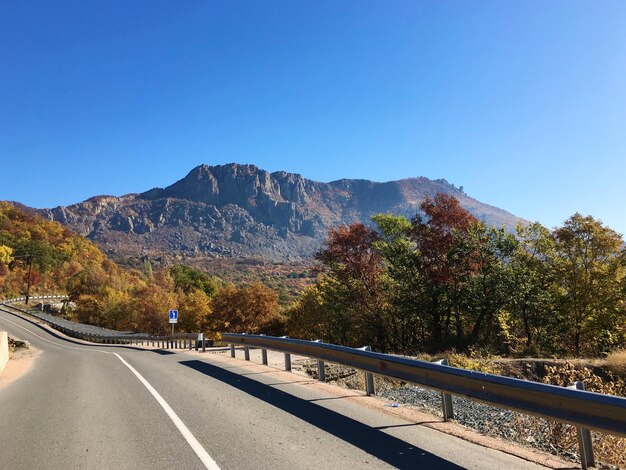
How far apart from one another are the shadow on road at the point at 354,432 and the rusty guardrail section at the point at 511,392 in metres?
1.12

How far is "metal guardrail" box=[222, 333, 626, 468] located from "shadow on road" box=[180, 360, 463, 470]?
1121mm

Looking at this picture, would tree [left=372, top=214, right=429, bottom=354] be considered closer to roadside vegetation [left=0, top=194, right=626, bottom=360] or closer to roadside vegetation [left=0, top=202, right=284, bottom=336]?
roadside vegetation [left=0, top=194, right=626, bottom=360]

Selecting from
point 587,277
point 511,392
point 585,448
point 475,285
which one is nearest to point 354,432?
point 511,392

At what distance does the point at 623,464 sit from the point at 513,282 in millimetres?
16391

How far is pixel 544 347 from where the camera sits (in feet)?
65.2

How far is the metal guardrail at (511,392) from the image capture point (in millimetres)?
4320

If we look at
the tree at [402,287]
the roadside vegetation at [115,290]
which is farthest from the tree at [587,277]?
the roadside vegetation at [115,290]

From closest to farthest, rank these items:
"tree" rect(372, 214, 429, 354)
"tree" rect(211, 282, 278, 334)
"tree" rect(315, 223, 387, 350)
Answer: "tree" rect(372, 214, 429, 354), "tree" rect(315, 223, 387, 350), "tree" rect(211, 282, 278, 334)

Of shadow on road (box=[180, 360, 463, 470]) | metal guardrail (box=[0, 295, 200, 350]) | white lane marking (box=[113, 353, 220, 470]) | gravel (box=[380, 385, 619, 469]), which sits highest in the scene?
white lane marking (box=[113, 353, 220, 470])

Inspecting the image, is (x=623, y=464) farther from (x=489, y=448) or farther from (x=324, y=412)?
(x=324, y=412)

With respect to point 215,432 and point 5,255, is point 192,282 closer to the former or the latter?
point 5,255

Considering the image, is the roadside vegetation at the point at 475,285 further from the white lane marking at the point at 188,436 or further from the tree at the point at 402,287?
the white lane marking at the point at 188,436

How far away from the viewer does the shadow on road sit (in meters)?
4.88

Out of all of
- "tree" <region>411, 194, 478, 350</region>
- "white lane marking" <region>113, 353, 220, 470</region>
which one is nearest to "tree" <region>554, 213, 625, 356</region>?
"tree" <region>411, 194, 478, 350</region>
